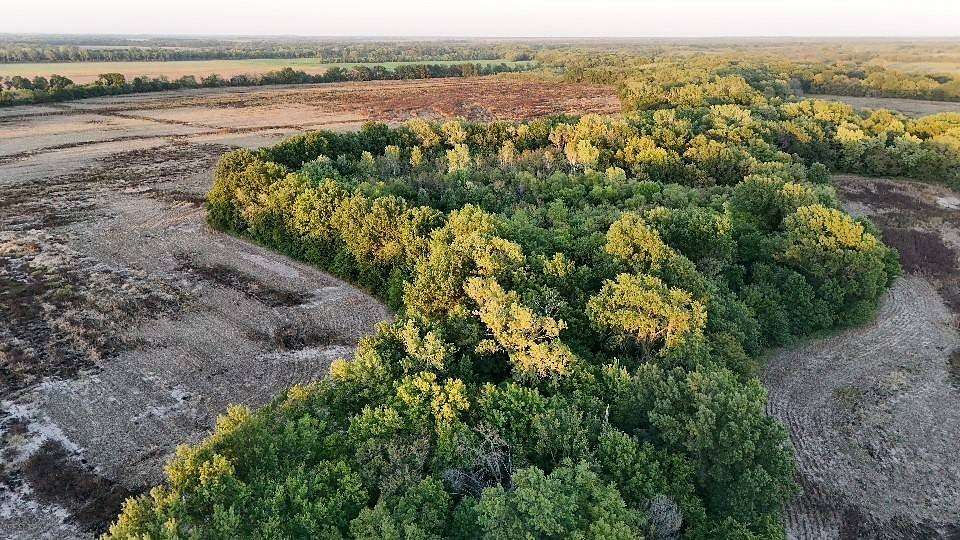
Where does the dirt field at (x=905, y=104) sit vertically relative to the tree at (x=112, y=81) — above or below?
below

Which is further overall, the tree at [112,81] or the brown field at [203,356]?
the tree at [112,81]

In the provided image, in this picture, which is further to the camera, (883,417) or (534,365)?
(883,417)

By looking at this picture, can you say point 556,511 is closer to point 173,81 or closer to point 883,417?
point 883,417

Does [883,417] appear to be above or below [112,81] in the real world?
below

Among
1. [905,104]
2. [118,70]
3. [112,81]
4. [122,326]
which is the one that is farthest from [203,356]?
[118,70]

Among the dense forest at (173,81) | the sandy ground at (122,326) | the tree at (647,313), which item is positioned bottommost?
the sandy ground at (122,326)

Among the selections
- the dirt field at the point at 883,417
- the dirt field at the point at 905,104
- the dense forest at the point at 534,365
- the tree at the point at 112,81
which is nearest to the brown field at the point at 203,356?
the dirt field at the point at 883,417

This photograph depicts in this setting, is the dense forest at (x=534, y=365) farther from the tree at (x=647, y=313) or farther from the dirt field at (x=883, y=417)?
the dirt field at (x=883, y=417)

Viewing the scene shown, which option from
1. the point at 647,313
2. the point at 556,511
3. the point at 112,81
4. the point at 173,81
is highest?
the point at 112,81
